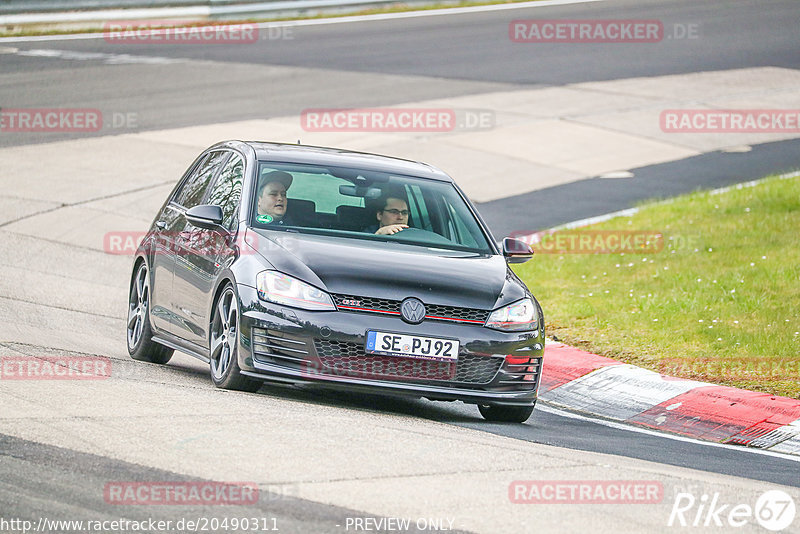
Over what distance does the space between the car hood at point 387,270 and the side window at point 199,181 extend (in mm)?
1394

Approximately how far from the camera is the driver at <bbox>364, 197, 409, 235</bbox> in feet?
30.0

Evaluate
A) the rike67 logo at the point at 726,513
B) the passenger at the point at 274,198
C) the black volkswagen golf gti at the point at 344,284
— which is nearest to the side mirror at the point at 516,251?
the black volkswagen golf gti at the point at 344,284

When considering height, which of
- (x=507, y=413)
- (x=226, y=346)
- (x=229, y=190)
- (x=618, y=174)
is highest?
(x=229, y=190)

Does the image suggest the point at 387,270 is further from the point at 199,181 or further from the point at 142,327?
the point at 142,327

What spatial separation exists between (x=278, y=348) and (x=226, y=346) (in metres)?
0.59

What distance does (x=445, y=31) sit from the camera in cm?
3198

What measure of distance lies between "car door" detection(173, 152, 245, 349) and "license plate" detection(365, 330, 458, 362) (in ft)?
3.88

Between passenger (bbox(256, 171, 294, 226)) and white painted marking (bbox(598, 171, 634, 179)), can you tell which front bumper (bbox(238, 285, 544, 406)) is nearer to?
passenger (bbox(256, 171, 294, 226))

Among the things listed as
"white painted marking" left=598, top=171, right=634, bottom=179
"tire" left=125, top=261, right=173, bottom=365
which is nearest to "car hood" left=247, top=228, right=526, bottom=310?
"tire" left=125, top=261, right=173, bottom=365

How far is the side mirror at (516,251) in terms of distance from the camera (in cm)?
929

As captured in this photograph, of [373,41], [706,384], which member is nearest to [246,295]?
[706,384]

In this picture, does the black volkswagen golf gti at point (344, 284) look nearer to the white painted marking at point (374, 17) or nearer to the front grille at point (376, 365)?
the front grille at point (376, 365)

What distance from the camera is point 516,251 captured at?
9.29 m

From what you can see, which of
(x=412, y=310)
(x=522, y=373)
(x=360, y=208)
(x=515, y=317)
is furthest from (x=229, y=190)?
(x=522, y=373)
